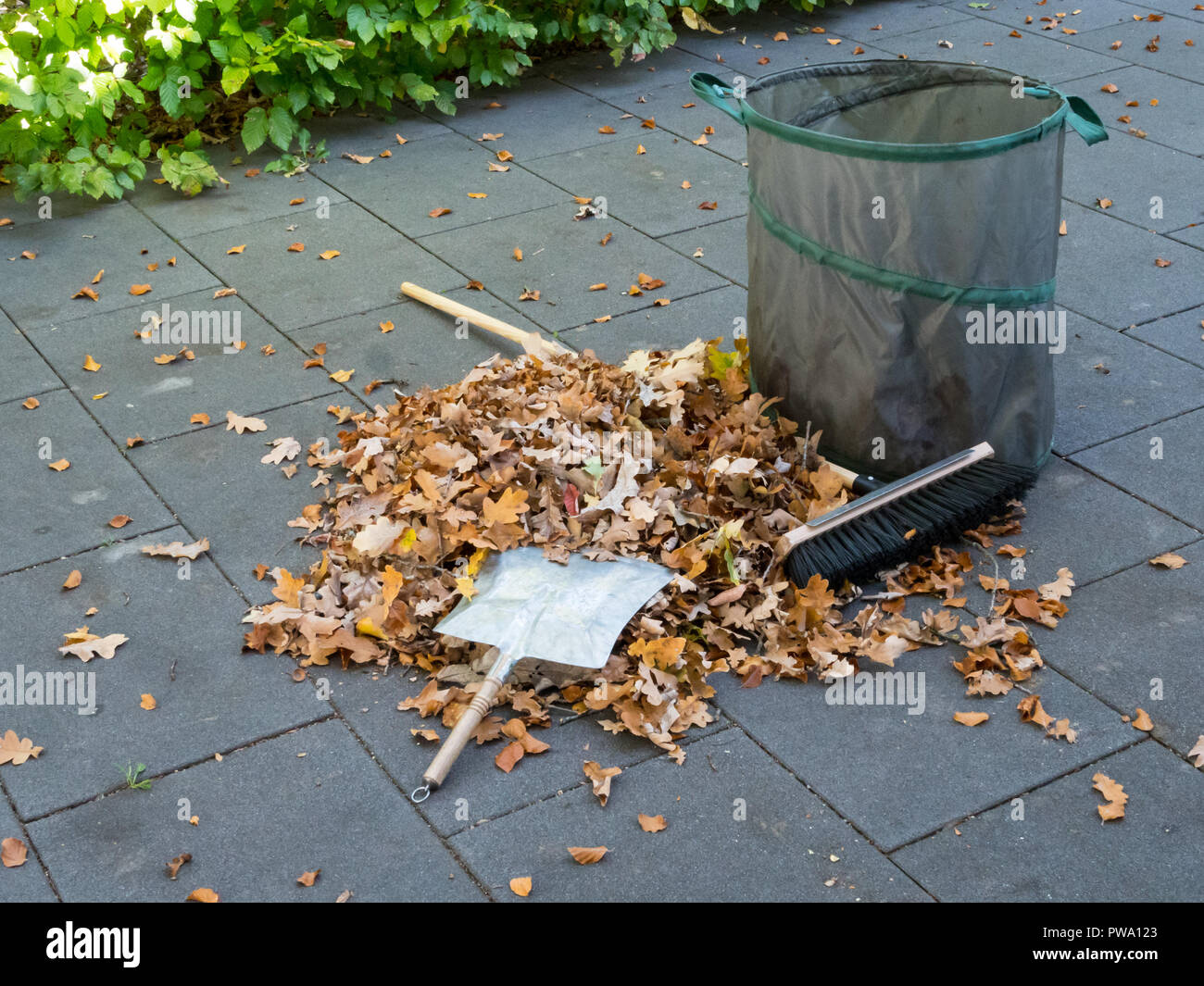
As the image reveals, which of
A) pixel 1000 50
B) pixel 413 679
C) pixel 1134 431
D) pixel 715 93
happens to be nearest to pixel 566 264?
pixel 715 93

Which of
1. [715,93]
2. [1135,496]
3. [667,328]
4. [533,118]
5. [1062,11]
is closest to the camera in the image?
[715,93]

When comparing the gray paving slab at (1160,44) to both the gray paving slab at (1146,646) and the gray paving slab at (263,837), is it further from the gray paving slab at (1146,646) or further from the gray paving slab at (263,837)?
the gray paving slab at (263,837)

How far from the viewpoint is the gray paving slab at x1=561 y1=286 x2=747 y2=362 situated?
17.4ft

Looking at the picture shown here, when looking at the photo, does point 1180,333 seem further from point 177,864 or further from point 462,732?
point 177,864

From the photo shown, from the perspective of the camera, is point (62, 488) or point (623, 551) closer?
point (623, 551)

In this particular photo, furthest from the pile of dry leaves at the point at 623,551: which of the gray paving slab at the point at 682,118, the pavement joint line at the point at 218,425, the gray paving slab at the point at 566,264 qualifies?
the gray paving slab at the point at 682,118

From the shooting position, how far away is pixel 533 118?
7.71m

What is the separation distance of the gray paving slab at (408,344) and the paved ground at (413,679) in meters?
0.02

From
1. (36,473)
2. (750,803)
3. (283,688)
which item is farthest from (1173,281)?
(36,473)

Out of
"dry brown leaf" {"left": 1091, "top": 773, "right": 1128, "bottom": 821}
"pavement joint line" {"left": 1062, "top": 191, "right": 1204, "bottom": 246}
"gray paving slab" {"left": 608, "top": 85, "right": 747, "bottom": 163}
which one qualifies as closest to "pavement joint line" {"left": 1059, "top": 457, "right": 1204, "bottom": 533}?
"dry brown leaf" {"left": 1091, "top": 773, "right": 1128, "bottom": 821}

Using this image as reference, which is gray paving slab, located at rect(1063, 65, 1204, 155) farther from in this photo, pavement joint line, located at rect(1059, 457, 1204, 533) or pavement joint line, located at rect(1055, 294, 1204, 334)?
pavement joint line, located at rect(1059, 457, 1204, 533)

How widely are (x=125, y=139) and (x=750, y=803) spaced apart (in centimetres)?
562

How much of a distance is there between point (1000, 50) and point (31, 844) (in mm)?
7632
